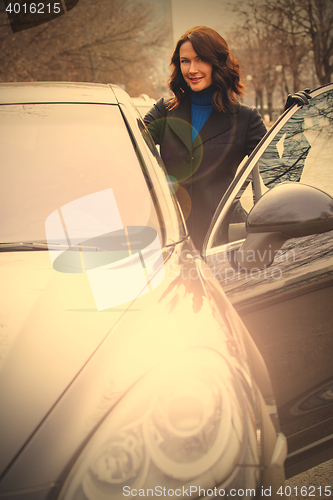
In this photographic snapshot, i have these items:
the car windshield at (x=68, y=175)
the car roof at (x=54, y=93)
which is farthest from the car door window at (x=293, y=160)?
the car roof at (x=54, y=93)

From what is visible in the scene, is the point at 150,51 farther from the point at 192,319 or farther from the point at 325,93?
the point at 192,319

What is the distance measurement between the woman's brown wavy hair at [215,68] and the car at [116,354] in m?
1.33

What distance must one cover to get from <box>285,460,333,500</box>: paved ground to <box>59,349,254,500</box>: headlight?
1.35 meters

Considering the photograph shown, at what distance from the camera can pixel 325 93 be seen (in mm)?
1882

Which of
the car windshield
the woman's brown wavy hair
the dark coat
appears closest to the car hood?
the car windshield

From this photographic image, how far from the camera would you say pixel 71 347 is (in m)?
1.07

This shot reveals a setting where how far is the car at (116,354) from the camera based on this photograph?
918 millimetres

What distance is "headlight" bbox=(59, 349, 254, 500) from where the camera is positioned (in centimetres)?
90

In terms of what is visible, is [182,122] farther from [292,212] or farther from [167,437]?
[167,437]

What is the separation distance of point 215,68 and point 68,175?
1.59m

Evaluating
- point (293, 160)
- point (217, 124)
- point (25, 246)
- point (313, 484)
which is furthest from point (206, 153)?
point (313, 484)

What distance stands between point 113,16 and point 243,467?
57.8 ft

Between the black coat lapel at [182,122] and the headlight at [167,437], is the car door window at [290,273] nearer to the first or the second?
the headlight at [167,437]

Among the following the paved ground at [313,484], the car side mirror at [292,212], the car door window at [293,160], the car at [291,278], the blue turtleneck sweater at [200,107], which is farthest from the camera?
the blue turtleneck sweater at [200,107]
